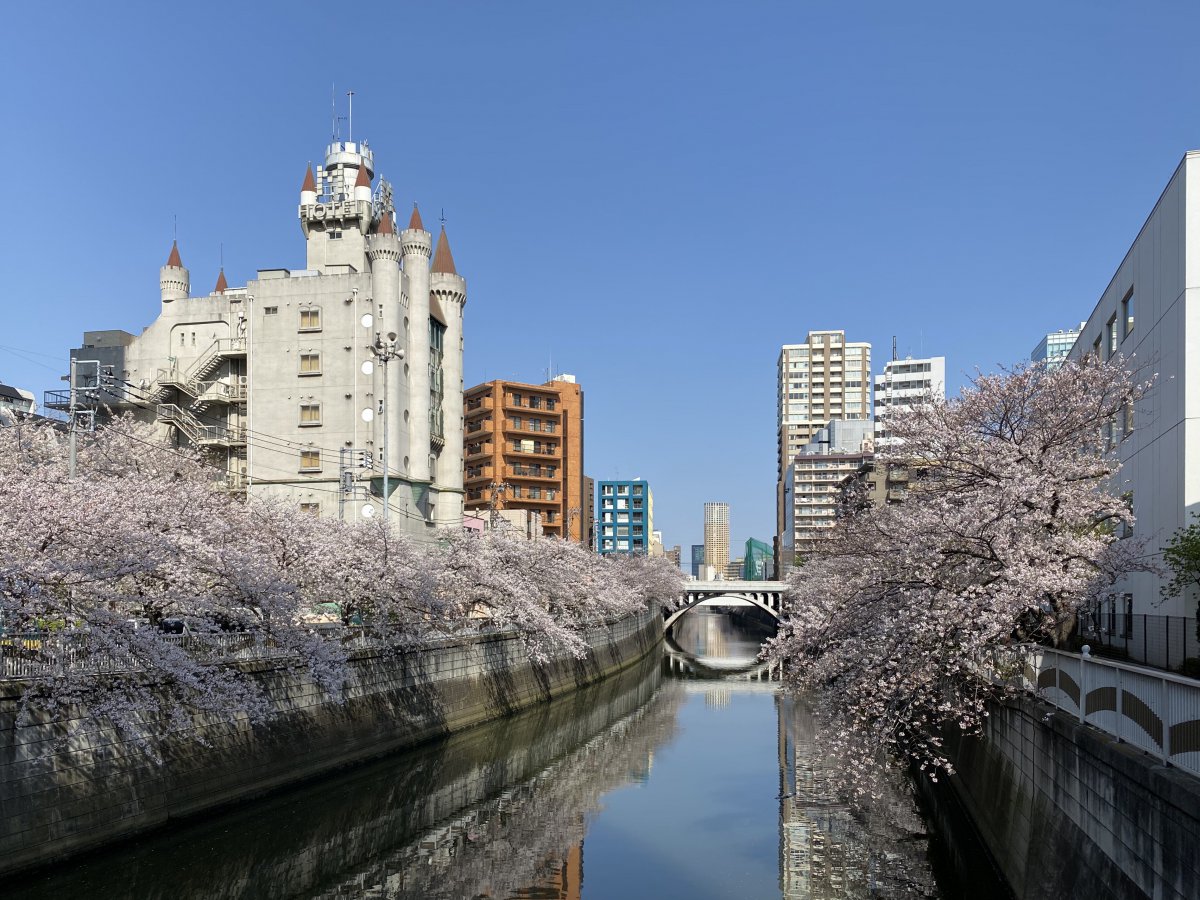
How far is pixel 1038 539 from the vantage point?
901 inches

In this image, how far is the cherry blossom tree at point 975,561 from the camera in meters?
21.0

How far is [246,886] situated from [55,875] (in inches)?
161

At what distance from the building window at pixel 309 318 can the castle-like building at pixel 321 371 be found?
0.07 m

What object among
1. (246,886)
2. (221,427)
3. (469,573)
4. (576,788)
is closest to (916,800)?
(576,788)

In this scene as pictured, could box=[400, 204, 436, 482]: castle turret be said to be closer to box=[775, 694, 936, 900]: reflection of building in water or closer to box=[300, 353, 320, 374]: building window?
box=[300, 353, 320, 374]: building window

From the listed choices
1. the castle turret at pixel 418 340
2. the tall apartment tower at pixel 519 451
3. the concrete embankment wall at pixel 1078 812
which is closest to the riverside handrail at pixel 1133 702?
the concrete embankment wall at pixel 1078 812

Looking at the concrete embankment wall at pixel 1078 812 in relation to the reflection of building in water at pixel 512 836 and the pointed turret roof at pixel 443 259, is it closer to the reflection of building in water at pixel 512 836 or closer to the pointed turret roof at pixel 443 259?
the reflection of building in water at pixel 512 836

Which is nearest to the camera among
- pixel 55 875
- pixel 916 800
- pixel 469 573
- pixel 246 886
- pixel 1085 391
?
→ pixel 55 875

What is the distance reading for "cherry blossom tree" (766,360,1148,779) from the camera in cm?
2098

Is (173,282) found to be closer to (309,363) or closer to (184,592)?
(309,363)

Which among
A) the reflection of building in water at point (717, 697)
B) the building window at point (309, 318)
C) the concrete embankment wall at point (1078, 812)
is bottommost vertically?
the reflection of building in water at point (717, 697)

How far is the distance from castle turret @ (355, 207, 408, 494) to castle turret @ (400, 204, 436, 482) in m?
1.53

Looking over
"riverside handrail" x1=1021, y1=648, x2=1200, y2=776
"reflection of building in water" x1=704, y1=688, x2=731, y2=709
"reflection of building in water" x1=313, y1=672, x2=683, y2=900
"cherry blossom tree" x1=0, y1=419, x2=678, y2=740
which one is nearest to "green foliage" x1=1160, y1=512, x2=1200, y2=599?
"riverside handrail" x1=1021, y1=648, x2=1200, y2=776

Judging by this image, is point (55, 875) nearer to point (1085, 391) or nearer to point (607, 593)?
point (1085, 391)
